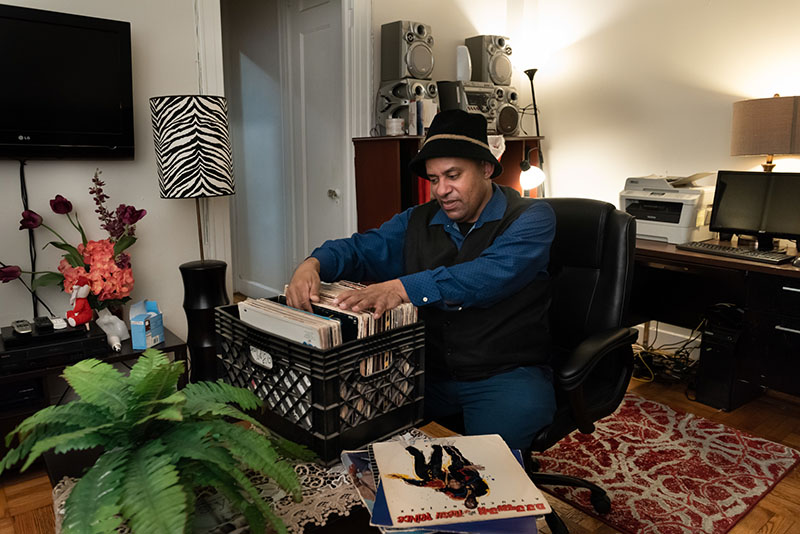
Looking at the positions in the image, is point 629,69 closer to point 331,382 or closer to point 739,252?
point 739,252

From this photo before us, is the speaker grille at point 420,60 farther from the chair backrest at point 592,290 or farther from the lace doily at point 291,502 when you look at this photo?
the lace doily at point 291,502

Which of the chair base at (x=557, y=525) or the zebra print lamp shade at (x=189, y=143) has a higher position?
the zebra print lamp shade at (x=189, y=143)

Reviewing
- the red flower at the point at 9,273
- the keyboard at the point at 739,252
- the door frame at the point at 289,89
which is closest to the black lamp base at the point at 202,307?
the door frame at the point at 289,89

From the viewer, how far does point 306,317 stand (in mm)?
1029

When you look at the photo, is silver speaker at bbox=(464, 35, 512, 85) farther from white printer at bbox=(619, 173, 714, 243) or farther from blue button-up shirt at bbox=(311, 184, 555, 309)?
blue button-up shirt at bbox=(311, 184, 555, 309)

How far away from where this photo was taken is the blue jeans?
1.49 meters

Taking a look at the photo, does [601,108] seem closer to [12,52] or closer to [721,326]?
[721,326]

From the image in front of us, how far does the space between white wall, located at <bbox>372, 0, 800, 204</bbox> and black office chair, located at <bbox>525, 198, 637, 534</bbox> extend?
1.88 metres

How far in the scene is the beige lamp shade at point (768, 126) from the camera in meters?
2.66

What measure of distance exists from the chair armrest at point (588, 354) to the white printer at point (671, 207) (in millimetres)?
1584

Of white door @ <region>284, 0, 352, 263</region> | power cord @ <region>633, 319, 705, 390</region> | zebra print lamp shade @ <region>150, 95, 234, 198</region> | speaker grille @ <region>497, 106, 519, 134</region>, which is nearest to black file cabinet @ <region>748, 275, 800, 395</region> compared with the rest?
power cord @ <region>633, 319, 705, 390</region>

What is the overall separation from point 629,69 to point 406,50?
1.41 meters

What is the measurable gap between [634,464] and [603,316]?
89 centimetres

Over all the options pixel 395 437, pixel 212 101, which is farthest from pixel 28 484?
pixel 395 437
